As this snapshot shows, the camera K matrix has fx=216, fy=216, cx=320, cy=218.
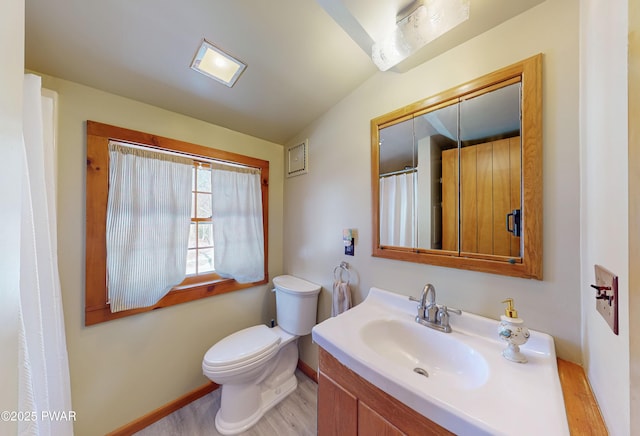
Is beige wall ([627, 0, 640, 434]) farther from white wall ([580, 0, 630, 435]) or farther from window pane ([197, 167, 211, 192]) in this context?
window pane ([197, 167, 211, 192])

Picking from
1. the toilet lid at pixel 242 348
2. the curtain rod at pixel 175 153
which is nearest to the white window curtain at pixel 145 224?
the curtain rod at pixel 175 153

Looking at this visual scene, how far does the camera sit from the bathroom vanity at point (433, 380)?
56 cm

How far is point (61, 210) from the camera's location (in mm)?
1119

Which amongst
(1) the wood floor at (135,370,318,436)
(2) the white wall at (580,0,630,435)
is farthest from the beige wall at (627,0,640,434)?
(1) the wood floor at (135,370,318,436)

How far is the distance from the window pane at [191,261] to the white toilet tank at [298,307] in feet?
2.16

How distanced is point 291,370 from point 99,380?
116 cm

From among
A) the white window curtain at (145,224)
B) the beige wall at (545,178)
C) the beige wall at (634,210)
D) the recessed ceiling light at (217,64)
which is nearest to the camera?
the beige wall at (634,210)

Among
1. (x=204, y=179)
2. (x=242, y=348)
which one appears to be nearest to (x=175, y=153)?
(x=204, y=179)

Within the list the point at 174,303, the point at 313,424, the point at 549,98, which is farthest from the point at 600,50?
the point at 174,303

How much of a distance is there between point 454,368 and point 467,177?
82 centimetres

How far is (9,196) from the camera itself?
0.40 meters

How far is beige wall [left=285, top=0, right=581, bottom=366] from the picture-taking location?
30.2 inches

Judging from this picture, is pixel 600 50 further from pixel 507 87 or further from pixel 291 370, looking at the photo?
pixel 291 370

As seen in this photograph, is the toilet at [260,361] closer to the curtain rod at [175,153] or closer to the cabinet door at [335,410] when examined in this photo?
the cabinet door at [335,410]
